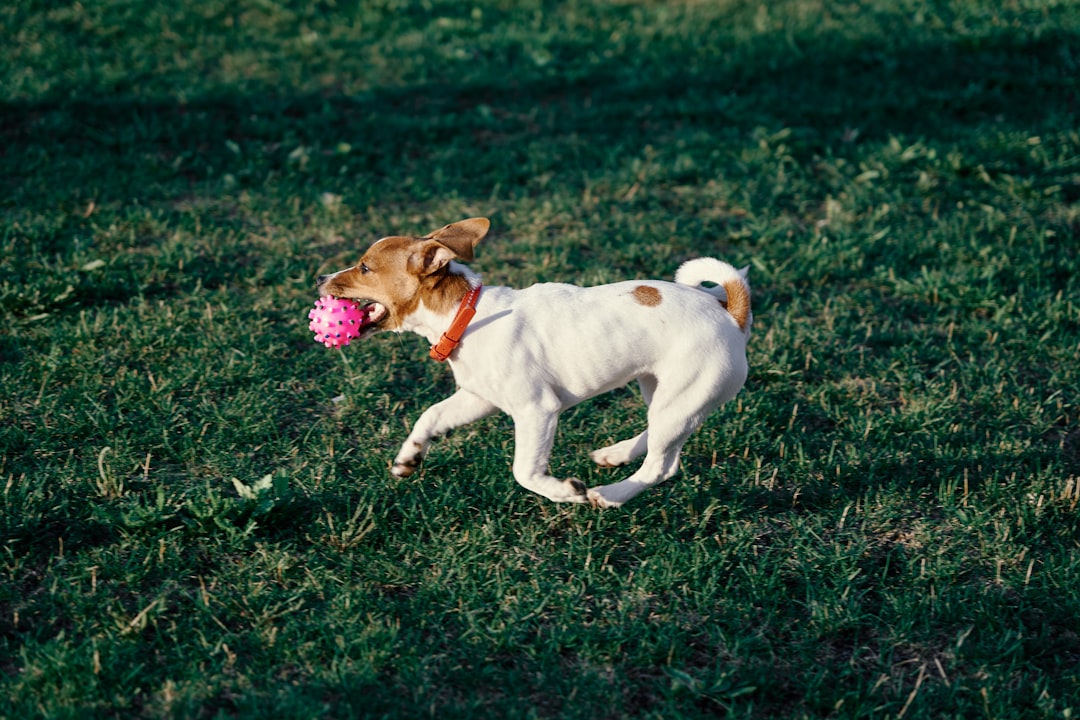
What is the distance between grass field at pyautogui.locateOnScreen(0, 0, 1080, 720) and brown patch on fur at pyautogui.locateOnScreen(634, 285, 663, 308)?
0.95 meters

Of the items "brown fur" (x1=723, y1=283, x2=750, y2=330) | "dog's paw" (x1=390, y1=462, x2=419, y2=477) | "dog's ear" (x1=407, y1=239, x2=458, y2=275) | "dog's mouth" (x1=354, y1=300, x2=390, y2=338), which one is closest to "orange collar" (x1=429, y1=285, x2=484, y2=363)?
"dog's ear" (x1=407, y1=239, x2=458, y2=275)

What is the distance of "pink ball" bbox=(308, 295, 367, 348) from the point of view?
13.9 ft

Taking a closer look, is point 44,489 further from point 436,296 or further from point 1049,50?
point 1049,50

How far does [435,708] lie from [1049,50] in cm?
1025

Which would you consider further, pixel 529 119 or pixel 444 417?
pixel 529 119

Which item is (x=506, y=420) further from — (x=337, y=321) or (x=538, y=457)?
(x=337, y=321)

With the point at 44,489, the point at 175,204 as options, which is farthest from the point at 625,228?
the point at 44,489

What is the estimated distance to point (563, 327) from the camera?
4082mm

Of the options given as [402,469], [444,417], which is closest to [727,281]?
[444,417]

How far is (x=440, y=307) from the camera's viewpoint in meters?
4.18

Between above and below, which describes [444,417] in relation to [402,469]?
above

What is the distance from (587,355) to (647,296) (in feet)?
1.16

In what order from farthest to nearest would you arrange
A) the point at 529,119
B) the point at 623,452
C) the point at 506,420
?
the point at 529,119, the point at 506,420, the point at 623,452

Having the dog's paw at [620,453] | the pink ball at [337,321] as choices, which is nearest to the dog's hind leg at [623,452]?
the dog's paw at [620,453]
